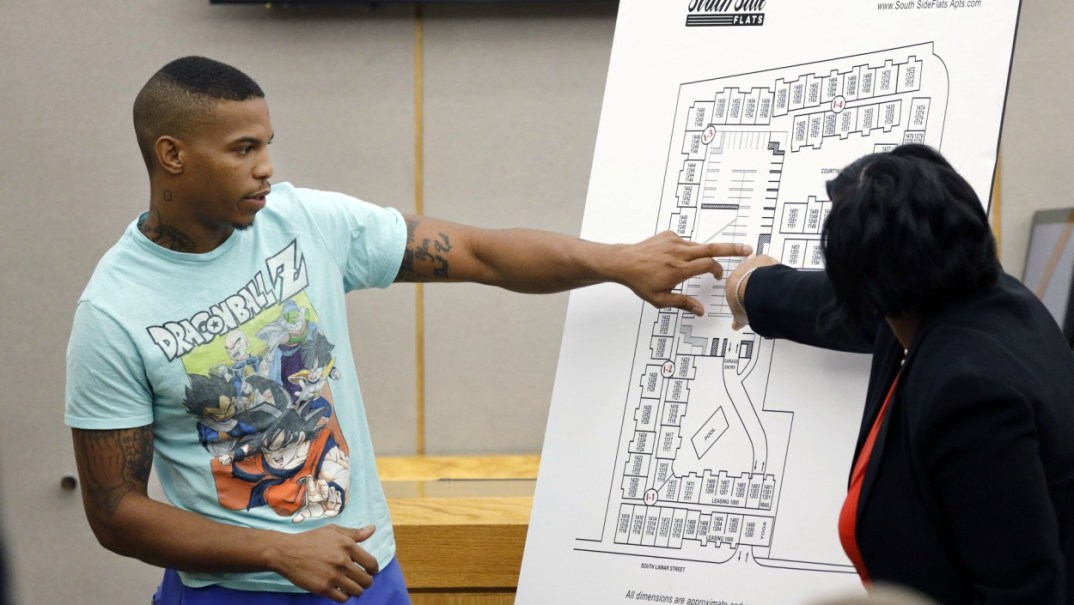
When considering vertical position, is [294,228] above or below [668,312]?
above

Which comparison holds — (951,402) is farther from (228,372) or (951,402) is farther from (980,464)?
(228,372)

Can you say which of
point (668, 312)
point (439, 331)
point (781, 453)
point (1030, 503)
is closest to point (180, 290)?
point (668, 312)

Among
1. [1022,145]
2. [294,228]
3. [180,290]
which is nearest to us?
[180,290]

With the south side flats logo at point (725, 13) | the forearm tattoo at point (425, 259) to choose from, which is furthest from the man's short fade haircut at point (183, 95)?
Result: the south side flats logo at point (725, 13)

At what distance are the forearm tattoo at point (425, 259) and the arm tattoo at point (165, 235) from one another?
38 cm

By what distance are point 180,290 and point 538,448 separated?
5.66 ft

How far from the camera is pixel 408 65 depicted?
10.2 feet

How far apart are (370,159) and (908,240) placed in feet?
7.12

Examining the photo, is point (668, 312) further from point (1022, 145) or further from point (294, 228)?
point (1022, 145)

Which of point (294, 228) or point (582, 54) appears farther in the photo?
point (582, 54)

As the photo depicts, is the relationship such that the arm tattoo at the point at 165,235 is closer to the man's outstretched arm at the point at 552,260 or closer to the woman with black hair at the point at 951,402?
the man's outstretched arm at the point at 552,260

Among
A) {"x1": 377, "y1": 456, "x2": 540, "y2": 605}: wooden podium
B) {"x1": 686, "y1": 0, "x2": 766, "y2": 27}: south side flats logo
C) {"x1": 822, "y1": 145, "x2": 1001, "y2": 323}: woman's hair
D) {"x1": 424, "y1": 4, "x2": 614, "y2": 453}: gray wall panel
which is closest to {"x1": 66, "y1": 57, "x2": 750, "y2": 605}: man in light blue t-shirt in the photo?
{"x1": 686, "y1": 0, "x2": 766, "y2": 27}: south side flats logo

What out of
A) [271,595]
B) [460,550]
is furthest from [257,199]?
[460,550]

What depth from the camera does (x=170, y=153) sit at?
166 cm
